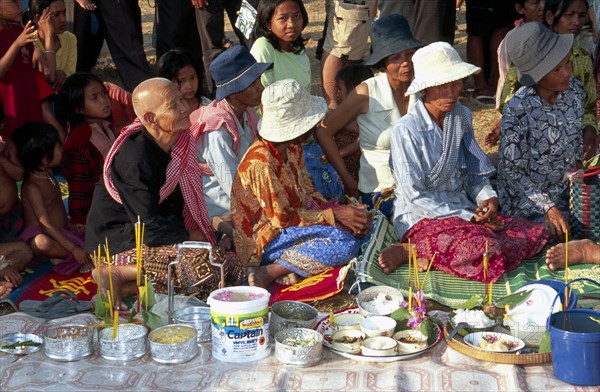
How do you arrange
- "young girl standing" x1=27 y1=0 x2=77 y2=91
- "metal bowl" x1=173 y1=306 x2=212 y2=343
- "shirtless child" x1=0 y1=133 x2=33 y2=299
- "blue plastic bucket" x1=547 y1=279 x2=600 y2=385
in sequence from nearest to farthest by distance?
"blue plastic bucket" x1=547 y1=279 x2=600 y2=385
"metal bowl" x1=173 y1=306 x2=212 y2=343
"shirtless child" x1=0 y1=133 x2=33 y2=299
"young girl standing" x1=27 y1=0 x2=77 y2=91

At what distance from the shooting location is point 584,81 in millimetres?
5969

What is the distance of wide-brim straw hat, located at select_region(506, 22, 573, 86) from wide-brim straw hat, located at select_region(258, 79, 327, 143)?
1265 mm

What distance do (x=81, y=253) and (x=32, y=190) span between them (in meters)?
0.47

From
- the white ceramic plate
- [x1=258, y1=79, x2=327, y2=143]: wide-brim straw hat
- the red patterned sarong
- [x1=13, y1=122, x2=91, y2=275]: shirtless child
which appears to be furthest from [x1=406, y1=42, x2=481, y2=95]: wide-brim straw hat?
[x1=13, y1=122, x2=91, y2=275]: shirtless child

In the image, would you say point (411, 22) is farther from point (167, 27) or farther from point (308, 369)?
point (308, 369)

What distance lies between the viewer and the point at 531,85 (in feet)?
17.0

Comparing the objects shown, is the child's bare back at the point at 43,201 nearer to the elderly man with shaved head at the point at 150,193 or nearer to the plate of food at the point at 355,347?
the elderly man with shaved head at the point at 150,193

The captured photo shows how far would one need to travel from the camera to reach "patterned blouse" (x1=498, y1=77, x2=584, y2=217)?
513cm

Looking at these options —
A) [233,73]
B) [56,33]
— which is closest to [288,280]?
[233,73]

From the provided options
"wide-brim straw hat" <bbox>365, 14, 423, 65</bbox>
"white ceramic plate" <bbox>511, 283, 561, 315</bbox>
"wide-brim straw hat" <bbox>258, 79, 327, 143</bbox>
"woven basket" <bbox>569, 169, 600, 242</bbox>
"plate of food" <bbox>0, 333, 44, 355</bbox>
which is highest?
"wide-brim straw hat" <bbox>365, 14, 423, 65</bbox>

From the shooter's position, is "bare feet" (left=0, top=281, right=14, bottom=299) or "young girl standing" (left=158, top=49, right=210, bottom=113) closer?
"bare feet" (left=0, top=281, right=14, bottom=299)

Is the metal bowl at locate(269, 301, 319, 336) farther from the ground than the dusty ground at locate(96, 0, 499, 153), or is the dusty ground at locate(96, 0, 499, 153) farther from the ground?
the dusty ground at locate(96, 0, 499, 153)

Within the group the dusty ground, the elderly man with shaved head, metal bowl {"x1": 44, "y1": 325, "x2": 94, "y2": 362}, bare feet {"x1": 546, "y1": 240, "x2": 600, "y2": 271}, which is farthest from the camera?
the dusty ground

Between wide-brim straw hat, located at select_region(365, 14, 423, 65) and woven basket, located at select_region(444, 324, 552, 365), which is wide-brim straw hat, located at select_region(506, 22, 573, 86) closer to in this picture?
wide-brim straw hat, located at select_region(365, 14, 423, 65)
